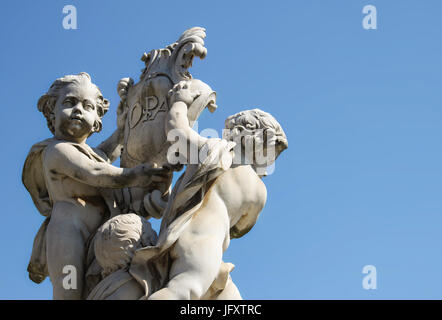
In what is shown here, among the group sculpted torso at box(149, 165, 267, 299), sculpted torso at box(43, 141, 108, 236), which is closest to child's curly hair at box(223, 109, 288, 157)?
sculpted torso at box(149, 165, 267, 299)

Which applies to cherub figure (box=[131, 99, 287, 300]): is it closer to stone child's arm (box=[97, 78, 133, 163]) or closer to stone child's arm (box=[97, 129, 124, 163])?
stone child's arm (box=[97, 78, 133, 163])

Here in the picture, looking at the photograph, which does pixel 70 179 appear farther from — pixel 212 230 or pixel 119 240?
pixel 212 230

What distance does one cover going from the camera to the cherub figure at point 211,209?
889cm

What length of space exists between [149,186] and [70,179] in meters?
0.77

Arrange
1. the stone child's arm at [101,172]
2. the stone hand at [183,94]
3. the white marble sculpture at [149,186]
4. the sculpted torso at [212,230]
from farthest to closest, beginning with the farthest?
the stone hand at [183,94], the stone child's arm at [101,172], the white marble sculpture at [149,186], the sculpted torso at [212,230]

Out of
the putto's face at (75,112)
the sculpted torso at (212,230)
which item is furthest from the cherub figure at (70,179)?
the sculpted torso at (212,230)

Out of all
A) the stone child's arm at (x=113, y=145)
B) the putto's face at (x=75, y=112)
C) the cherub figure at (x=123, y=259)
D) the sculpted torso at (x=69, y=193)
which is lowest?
the cherub figure at (x=123, y=259)

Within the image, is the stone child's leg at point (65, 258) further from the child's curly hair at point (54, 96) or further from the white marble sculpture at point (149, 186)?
the child's curly hair at point (54, 96)

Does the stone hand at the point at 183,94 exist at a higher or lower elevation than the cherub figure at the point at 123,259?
higher

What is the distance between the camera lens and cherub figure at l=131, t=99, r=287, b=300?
29.2 ft
